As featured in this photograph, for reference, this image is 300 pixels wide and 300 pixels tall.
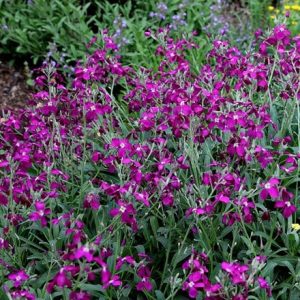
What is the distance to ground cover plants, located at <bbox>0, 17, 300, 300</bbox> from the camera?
238 cm

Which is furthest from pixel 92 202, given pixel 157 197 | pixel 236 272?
pixel 236 272

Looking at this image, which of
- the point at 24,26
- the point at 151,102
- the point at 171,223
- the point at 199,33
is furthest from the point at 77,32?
the point at 171,223

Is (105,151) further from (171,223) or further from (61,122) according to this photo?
(171,223)

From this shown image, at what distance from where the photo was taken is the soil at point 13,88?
5465 millimetres

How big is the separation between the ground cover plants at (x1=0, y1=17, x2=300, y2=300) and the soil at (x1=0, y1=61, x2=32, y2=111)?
2231 millimetres

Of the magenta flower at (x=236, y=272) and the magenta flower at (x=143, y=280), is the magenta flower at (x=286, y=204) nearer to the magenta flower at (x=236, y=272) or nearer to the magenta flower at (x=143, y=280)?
the magenta flower at (x=236, y=272)

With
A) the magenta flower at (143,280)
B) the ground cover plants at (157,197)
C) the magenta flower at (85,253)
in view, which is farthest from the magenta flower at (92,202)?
the magenta flower at (85,253)

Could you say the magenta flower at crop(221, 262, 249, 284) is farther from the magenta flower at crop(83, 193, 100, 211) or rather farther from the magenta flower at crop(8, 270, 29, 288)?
the magenta flower at crop(8, 270, 29, 288)

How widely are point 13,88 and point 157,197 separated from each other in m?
3.40

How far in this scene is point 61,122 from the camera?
3.14 metres

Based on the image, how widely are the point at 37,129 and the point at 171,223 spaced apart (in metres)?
0.86

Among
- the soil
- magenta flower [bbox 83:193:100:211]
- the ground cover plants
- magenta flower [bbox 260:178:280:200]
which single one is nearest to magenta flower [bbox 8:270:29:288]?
the ground cover plants

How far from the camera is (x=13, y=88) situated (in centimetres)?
569

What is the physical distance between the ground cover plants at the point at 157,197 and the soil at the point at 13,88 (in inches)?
87.8
